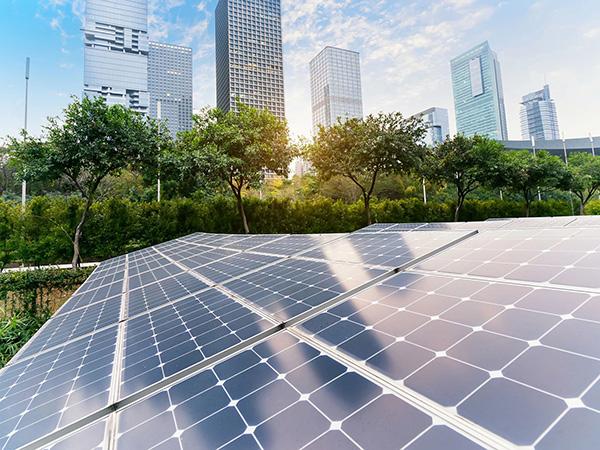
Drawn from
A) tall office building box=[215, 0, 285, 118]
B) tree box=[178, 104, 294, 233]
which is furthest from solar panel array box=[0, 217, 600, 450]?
tall office building box=[215, 0, 285, 118]

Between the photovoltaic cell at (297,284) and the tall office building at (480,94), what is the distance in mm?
122884

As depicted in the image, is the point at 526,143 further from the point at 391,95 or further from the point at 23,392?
the point at 23,392

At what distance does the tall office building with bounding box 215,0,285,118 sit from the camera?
301 ft

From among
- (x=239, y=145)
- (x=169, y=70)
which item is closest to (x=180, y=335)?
(x=239, y=145)

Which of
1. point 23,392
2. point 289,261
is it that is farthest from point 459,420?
point 289,261

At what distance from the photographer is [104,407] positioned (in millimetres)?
1812

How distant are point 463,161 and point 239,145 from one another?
16982mm

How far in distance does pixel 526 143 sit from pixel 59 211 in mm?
80677

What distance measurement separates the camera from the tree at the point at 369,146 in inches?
676

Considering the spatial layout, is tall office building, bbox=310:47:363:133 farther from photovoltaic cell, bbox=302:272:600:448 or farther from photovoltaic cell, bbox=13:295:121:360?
photovoltaic cell, bbox=302:272:600:448

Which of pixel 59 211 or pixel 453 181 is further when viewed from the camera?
pixel 453 181

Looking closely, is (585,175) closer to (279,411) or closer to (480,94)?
(279,411)

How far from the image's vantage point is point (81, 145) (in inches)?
517

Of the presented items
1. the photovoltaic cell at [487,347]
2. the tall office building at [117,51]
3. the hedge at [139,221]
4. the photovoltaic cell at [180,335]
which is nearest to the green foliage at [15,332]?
the hedge at [139,221]
